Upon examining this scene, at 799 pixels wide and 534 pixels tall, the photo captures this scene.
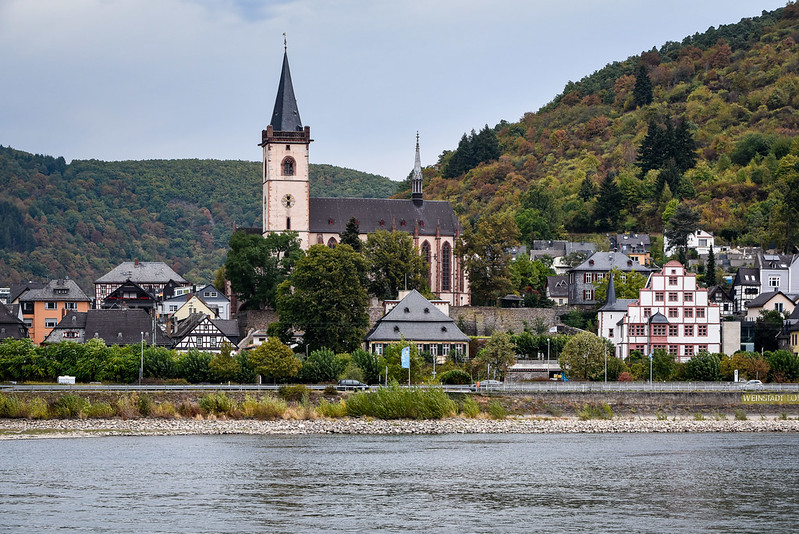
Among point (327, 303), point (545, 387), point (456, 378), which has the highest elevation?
point (327, 303)

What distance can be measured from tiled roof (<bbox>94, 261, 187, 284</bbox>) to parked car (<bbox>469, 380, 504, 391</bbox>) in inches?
2524

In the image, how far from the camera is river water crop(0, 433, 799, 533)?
1724 inches

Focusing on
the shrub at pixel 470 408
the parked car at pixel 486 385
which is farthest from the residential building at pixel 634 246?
the shrub at pixel 470 408

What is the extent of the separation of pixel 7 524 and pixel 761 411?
53375 millimetres

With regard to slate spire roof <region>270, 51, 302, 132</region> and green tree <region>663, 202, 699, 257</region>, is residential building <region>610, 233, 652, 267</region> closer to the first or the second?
green tree <region>663, 202, 699, 257</region>

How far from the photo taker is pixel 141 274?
143750 millimetres

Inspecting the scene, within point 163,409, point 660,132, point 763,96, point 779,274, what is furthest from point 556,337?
point 763,96

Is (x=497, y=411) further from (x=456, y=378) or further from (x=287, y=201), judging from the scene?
(x=287, y=201)

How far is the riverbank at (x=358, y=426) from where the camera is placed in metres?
72.2

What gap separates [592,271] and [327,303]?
114ft

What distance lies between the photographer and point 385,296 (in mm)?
114000

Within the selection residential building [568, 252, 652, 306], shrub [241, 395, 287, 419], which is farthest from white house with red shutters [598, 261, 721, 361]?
shrub [241, 395, 287, 419]

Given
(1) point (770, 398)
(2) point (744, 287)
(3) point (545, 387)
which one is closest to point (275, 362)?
(3) point (545, 387)

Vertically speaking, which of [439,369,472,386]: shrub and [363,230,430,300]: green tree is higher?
[363,230,430,300]: green tree
